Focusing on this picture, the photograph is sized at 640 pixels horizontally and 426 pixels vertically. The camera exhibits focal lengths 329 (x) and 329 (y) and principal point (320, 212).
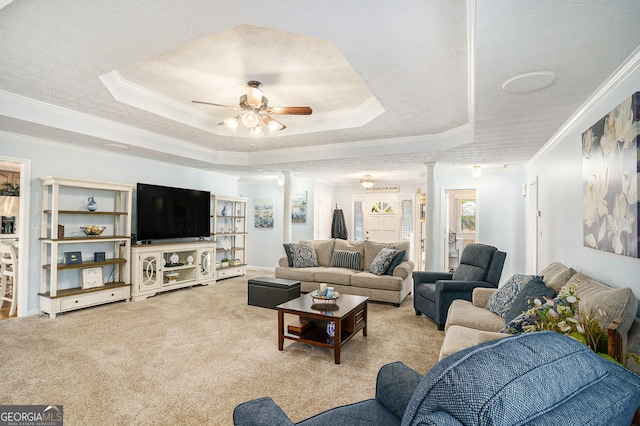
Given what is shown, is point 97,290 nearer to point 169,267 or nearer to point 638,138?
point 169,267

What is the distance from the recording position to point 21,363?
2.81 metres

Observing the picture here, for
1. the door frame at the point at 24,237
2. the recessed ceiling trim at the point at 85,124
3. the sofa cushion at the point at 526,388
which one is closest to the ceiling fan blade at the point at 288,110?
the recessed ceiling trim at the point at 85,124

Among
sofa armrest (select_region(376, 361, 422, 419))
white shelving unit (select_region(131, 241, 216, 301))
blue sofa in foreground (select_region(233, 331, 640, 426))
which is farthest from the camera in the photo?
white shelving unit (select_region(131, 241, 216, 301))

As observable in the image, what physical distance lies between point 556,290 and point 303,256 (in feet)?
12.9

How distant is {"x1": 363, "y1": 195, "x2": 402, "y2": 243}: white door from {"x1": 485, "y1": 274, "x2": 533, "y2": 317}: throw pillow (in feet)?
18.4

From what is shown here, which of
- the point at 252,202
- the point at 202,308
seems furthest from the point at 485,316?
the point at 252,202

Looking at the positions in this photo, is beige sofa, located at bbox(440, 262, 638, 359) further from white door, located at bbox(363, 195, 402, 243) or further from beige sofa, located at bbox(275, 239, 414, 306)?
white door, located at bbox(363, 195, 402, 243)

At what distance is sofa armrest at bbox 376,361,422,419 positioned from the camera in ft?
4.47

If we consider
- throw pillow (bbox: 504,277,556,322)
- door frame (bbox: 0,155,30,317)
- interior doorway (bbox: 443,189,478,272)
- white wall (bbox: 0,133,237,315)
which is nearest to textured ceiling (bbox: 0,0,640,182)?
white wall (bbox: 0,133,237,315)

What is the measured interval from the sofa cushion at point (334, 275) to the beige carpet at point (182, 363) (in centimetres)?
90

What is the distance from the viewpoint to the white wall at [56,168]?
415cm

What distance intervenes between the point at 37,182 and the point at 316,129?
3.69m

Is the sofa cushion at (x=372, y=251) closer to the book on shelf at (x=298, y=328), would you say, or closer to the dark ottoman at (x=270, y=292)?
the dark ottoman at (x=270, y=292)

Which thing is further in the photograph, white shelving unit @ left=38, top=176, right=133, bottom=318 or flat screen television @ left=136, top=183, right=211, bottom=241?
flat screen television @ left=136, top=183, right=211, bottom=241
